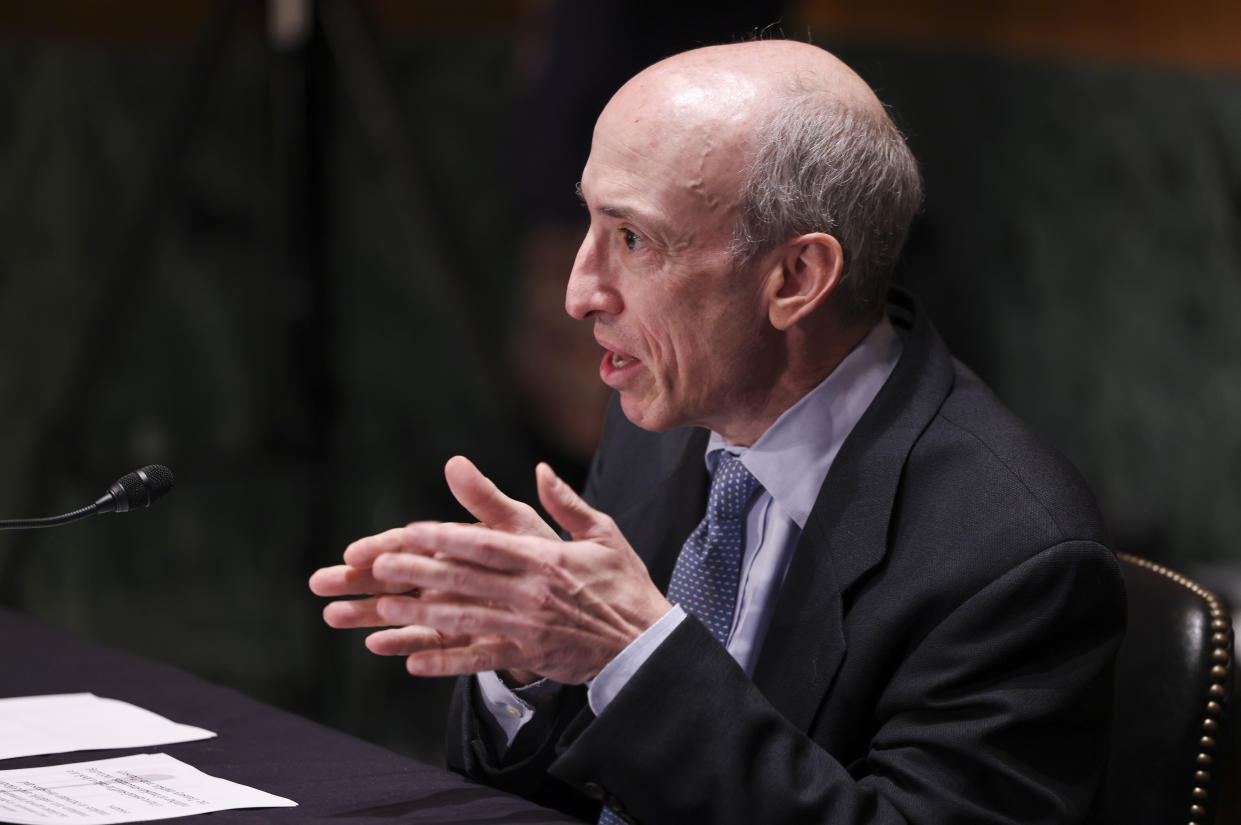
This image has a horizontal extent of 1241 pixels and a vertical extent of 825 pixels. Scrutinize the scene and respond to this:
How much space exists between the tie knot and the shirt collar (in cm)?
2

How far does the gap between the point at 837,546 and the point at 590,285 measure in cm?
34

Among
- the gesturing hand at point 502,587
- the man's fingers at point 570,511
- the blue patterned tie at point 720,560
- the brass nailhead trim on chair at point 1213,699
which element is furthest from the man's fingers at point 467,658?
the brass nailhead trim on chair at point 1213,699

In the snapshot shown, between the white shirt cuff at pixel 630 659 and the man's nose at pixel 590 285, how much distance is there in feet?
1.17

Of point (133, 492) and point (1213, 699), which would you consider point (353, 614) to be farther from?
point (1213, 699)

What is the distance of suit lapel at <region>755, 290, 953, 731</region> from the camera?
139 cm

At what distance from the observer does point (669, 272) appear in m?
1.45

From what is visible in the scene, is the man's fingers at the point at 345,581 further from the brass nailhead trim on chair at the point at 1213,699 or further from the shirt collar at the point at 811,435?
the brass nailhead trim on chair at the point at 1213,699

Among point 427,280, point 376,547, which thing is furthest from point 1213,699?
point 427,280

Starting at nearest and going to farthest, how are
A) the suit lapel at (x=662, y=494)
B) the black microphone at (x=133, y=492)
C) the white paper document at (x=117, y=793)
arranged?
the white paper document at (x=117, y=793) → the black microphone at (x=133, y=492) → the suit lapel at (x=662, y=494)

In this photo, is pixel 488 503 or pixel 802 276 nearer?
pixel 488 503

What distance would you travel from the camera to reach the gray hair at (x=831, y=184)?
4.64 ft

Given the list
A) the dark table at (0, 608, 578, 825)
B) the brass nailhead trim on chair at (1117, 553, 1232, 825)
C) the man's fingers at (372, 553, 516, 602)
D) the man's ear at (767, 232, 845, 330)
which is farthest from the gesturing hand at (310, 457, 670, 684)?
the brass nailhead trim on chair at (1117, 553, 1232, 825)

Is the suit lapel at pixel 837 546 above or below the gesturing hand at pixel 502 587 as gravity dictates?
below

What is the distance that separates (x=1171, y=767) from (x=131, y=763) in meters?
0.92
